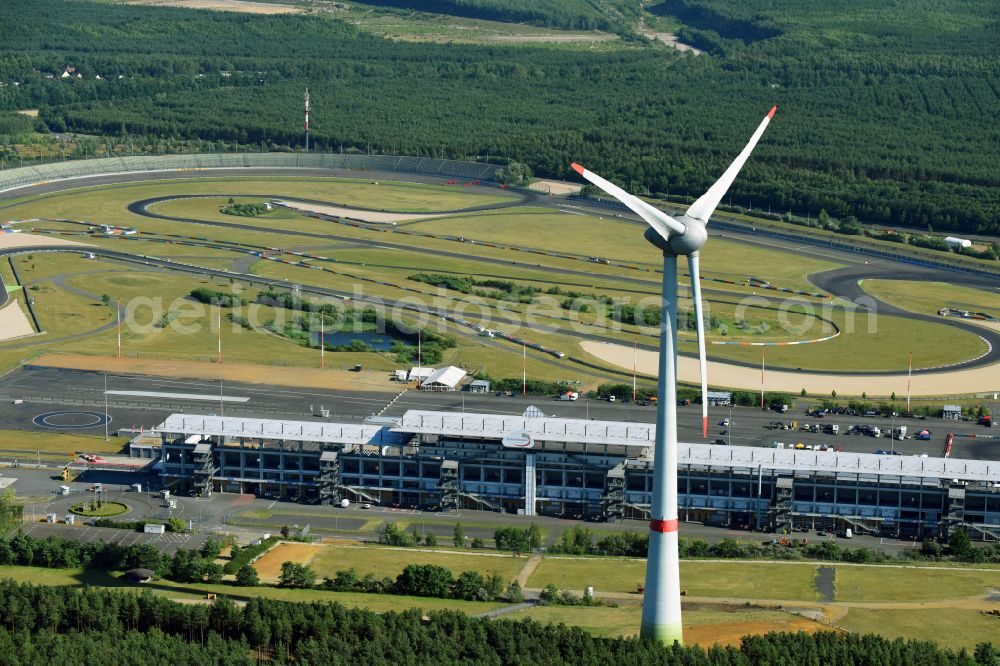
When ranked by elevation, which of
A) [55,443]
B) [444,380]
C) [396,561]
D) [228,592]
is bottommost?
[396,561]

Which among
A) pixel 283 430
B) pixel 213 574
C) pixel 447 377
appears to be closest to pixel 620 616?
pixel 213 574

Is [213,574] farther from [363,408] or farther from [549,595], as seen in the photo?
[363,408]

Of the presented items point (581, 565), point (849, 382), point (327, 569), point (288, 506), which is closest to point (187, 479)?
point (288, 506)

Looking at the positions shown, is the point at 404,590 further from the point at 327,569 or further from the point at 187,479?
the point at 187,479

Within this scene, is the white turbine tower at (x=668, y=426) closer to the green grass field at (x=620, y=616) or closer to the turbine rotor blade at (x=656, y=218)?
the turbine rotor blade at (x=656, y=218)

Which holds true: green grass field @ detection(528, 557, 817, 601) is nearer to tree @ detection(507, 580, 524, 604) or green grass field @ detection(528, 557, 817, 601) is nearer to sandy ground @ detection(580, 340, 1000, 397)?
tree @ detection(507, 580, 524, 604)

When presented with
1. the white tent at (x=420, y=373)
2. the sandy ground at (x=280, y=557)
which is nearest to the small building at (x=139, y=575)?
the sandy ground at (x=280, y=557)

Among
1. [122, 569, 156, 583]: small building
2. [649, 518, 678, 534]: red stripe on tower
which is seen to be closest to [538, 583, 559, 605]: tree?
[649, 518, 678, 534]: red stripe on tower
